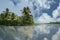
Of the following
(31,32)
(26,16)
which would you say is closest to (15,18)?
(26,16)

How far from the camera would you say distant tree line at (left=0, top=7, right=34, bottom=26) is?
2.13 m

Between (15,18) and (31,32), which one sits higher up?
(15,18)

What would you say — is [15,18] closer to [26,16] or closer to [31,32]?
[26,16]

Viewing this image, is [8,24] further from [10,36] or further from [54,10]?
[54,10]

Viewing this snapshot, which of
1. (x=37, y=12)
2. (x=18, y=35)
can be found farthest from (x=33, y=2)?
(x=18, y=35)

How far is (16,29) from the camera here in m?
2.13

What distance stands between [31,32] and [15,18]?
244 mm

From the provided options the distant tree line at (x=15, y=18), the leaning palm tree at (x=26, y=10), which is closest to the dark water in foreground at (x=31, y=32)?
the distant tree line at (x=15, y=18)

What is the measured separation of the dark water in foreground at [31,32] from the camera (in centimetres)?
209

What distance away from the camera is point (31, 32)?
2.13 metres

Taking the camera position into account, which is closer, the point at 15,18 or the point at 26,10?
the point at 26,10

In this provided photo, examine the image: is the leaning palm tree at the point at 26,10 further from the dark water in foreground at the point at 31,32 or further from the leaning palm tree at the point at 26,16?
the dark water in foreground at the point at 31,32

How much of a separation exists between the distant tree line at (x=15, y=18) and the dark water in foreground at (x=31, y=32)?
0.05 metres

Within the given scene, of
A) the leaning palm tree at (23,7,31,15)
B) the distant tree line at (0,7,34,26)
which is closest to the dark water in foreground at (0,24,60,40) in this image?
the distant tree line at (0,7,34,26)
